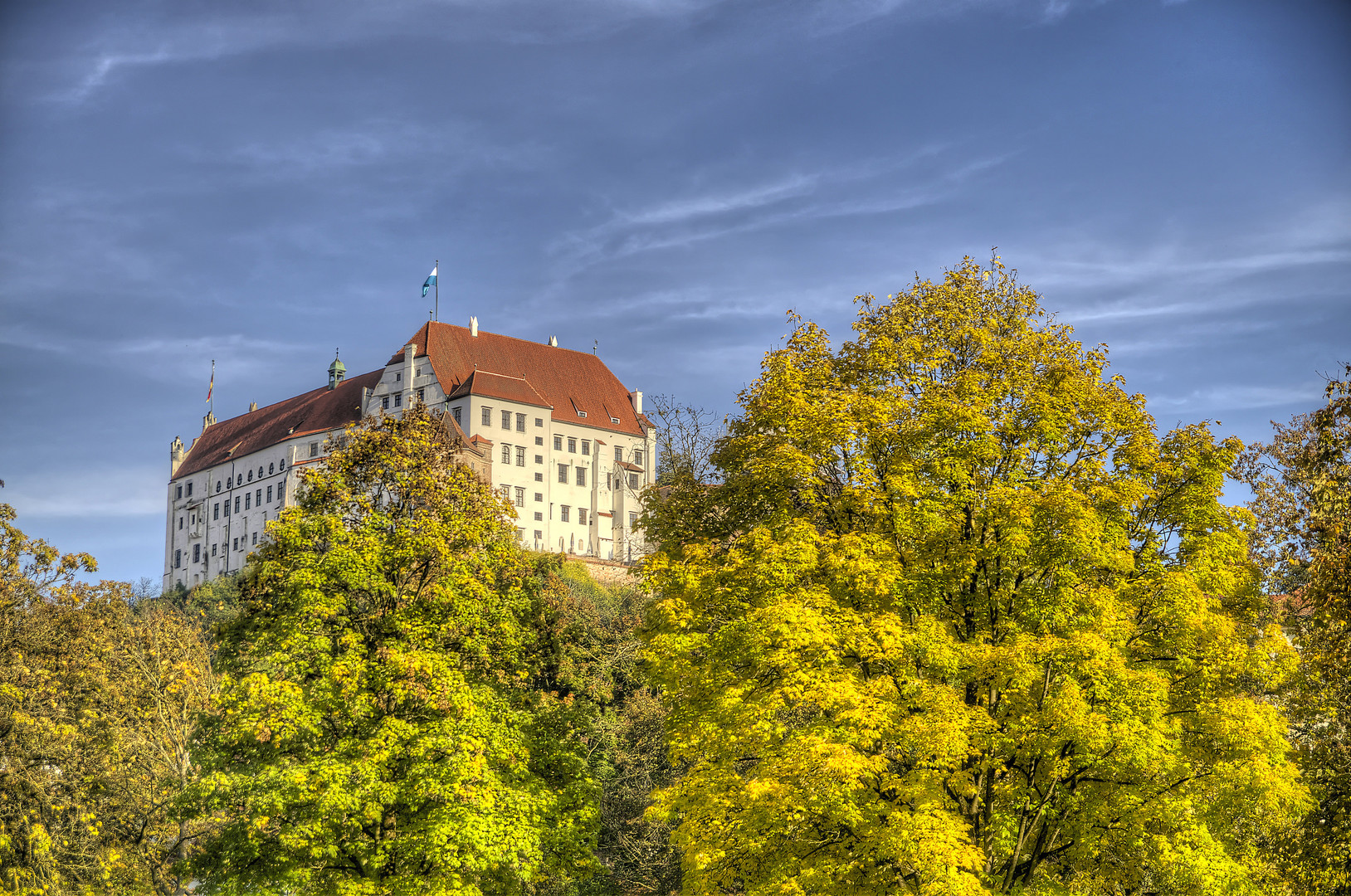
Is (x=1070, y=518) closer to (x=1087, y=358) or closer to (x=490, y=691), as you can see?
(x=1087, y=358)

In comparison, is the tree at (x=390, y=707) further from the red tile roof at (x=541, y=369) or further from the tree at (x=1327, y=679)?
the red tile roof at (x=541, y=369)

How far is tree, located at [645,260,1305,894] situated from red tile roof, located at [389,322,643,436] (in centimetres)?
8985

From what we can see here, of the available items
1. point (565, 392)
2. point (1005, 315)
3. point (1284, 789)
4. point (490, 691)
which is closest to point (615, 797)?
point (490, 691)

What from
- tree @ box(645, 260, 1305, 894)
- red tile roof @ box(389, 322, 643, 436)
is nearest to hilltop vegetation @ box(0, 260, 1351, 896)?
tree @ box(645, 260, 1305, 894)

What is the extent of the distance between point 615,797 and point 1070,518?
22564mm

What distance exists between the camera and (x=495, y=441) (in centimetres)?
11025

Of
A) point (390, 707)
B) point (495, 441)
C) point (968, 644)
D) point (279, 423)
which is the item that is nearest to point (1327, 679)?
point (968, 644)

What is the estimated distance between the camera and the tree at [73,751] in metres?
28.0

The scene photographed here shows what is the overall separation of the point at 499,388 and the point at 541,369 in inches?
316

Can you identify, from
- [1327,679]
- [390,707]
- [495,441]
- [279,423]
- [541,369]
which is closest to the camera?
[1327,679]

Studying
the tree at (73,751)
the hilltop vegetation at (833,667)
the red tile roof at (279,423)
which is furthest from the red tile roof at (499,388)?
the hilltop vegetation at (833,667)

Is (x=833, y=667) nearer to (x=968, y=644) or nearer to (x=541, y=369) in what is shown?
(x=968, y=644)

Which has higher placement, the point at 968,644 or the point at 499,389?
the point at 499,389

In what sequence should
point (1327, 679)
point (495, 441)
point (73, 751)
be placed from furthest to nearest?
1. point (495, 441)
2. point (73, 751)
3. point (1327, 679)
